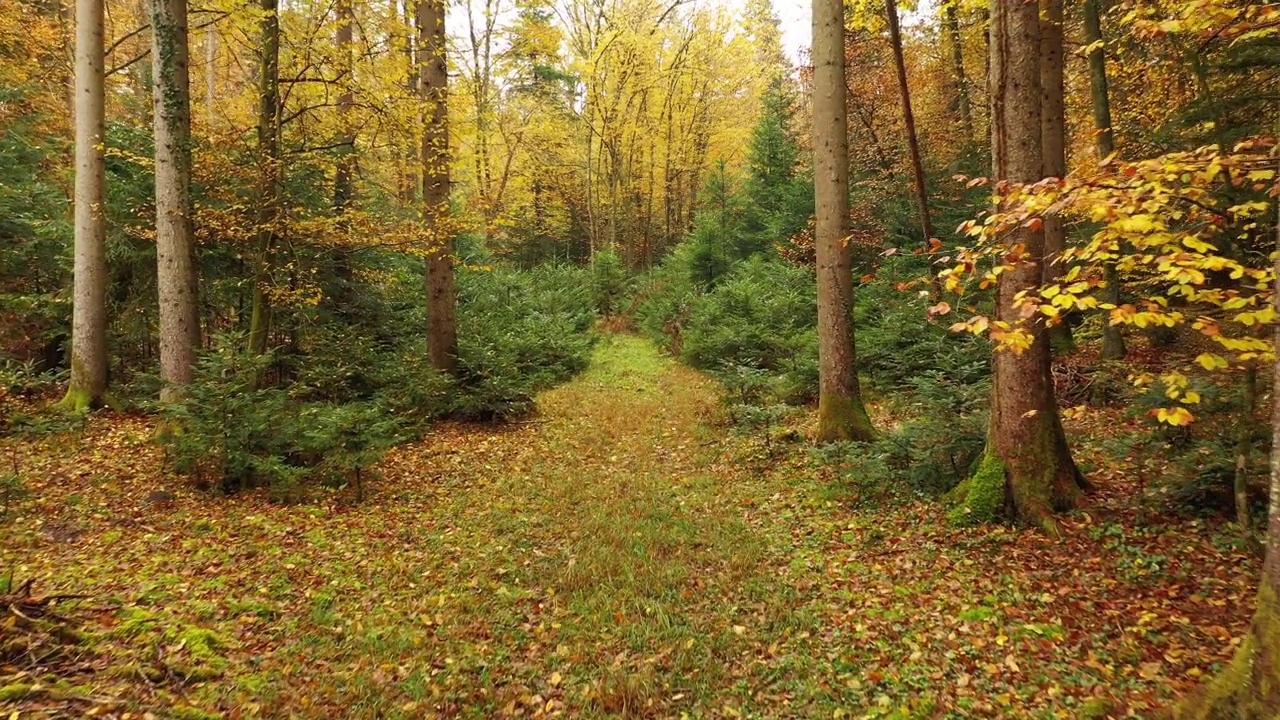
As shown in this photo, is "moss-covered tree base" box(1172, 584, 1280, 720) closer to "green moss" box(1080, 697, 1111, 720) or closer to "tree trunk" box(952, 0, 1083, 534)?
"green moss" box(1080, 697, 1111, 720)

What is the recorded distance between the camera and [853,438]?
8633 millimetres

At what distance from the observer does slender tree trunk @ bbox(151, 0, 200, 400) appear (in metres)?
8.02

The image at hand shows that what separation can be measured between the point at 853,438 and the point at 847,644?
4.46 metres

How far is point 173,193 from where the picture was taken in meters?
8.12

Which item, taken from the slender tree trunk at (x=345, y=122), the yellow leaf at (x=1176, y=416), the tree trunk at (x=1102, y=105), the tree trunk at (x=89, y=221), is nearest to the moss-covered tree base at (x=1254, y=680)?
the yellow leaf at (x=1176, y=416)

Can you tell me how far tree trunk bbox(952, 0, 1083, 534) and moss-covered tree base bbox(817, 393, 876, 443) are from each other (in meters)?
2.57

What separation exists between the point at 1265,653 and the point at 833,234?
6653 mm

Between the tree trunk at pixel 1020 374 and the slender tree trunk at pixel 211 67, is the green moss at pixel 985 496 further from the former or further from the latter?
the slender tree trunk at pixel 211 67

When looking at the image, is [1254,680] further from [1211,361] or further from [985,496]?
[985,496]

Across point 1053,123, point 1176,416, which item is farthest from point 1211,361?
point 1053,123

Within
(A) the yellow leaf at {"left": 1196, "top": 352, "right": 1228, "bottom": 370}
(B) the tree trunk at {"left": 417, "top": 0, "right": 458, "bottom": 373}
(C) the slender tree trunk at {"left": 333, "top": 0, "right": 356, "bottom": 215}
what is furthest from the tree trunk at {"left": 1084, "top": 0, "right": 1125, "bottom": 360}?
(C) the slender tree trunk at {"left": 333, "top": 0, "right": 356, "bottom": 215}

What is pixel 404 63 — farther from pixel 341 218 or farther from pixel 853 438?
pixel 853 438

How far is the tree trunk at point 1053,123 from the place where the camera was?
5715mm

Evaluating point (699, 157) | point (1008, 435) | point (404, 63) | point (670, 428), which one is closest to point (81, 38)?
point (404, 63)
